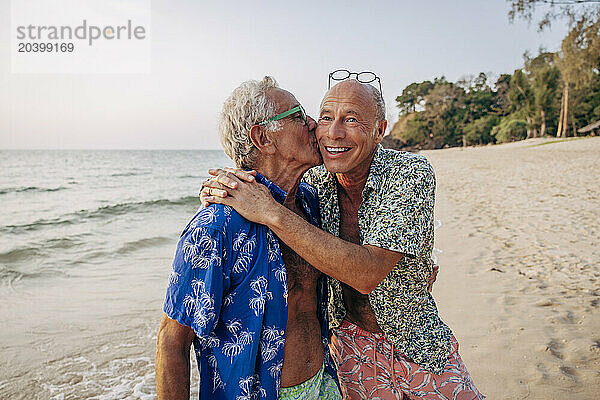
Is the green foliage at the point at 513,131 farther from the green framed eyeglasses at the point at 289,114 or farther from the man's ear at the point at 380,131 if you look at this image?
the green framed eyeglasses at the point at 289,114

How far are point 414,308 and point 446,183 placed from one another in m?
18.0

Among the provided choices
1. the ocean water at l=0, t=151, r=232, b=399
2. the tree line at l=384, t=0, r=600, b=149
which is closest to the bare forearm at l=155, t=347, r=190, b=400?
the ocean water at l=0, t=151, r=232, b=399

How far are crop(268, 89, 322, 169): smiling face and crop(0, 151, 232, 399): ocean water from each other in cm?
316

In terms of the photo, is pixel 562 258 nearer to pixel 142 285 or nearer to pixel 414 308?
pixel 414 308

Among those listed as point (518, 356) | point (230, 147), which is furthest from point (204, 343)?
point (518, 356)

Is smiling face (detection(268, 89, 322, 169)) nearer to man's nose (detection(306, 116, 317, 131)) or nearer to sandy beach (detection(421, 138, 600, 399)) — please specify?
man's nose (detection(306, 116, 317, 131))

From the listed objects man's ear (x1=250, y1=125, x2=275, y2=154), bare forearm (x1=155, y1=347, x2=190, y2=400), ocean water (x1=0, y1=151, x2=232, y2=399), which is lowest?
ocean water (x1=0, y1=151, x2=232, y2=399)

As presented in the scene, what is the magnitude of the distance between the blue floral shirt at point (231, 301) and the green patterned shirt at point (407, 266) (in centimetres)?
57

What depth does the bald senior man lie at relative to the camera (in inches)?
83.7

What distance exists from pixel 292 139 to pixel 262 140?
157 millimetres

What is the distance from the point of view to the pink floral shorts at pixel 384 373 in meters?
2.52

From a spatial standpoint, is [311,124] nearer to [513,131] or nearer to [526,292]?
[526,292]

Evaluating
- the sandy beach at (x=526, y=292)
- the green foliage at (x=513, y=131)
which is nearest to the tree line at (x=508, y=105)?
the green foliage at (x=513, y=131)

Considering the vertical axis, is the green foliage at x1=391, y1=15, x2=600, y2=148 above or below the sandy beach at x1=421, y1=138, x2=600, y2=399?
above
